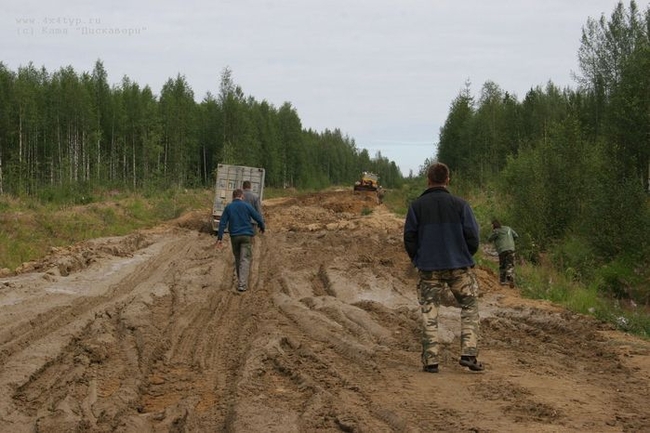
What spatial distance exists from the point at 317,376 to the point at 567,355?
10.8 ft

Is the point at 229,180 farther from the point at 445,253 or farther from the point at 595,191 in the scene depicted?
the point at 445,253

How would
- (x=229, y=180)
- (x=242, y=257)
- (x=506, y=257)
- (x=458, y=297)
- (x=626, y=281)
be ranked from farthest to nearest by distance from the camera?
→ (x=229, y=180) < (x=626, y=281) < (x=506, y=257) < (x=242, y=257) < (x=458, y=297)

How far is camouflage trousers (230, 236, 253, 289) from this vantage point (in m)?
12.0

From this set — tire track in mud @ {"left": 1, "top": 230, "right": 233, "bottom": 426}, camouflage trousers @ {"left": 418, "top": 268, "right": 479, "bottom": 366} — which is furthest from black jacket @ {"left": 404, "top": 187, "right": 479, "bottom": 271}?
tire track in mud @ {"left": 1, "top": 230, "right": 233, "bottom": 426}

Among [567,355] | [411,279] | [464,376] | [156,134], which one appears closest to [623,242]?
[411,279]

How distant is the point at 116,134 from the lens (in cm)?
5631

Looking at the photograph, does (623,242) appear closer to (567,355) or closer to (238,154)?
(567,355)

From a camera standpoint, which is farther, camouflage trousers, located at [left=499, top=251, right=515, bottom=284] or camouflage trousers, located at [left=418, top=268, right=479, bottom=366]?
camouflage trousers, located at [left=499, top=251, right=515, bottom=284]

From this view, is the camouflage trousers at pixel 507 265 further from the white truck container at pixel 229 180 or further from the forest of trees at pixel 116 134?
the forest of trees at pixel 116 134

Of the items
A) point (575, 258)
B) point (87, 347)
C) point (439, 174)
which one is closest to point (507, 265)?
point (575, 258)

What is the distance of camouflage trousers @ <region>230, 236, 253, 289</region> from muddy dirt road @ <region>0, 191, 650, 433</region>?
0.98 ft

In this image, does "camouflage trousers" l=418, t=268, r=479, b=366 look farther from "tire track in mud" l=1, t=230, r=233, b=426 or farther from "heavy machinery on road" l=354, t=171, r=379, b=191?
"heavy machinery on road" l=354, t=171, r=379, b=191

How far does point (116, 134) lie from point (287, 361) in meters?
53.1

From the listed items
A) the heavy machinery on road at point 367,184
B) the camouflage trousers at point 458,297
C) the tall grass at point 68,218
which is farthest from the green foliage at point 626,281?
the heavy machinery on road at point 367,184
